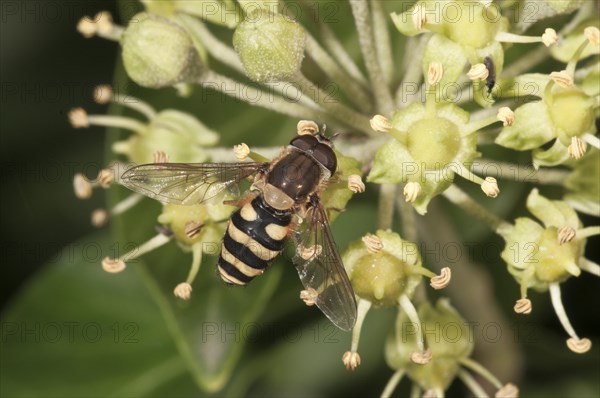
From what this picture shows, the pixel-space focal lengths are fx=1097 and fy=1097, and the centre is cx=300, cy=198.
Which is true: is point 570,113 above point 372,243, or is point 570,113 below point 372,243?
above

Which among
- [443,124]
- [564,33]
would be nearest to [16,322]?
[443,124]

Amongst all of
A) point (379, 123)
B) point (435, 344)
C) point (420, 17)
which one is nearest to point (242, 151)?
point (379, 123)

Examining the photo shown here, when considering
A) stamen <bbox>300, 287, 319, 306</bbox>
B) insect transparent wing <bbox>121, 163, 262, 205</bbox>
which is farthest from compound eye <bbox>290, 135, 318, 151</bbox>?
stamen <bbox>300, 287, 319, 306</bbox>

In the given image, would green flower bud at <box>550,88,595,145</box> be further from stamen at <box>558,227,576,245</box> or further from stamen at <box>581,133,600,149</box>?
stamen at <box>558,227,576,245</box>

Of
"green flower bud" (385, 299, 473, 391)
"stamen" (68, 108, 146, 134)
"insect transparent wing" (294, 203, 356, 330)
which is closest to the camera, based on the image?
"insect transparent wing" (294, 203, 356, 330)

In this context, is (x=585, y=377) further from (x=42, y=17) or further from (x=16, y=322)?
(x=42, y=17)

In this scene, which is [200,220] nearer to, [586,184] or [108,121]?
[108,121]

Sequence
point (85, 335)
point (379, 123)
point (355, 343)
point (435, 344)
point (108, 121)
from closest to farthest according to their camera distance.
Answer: point (379, 123) → point (355, 343) → point (435, 344) → point (108, 121) → point (85, 335)
